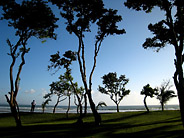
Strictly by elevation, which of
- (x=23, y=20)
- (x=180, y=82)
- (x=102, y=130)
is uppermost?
(x=23, y=20)

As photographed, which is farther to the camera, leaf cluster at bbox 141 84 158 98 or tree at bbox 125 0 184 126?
leaf cluster at bbox 141 84 158 98

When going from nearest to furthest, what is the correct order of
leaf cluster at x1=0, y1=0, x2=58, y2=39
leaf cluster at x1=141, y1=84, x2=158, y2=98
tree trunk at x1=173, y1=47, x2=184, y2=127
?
tree trunk at x1=173, y1=47, x2=184, y2=127 < leaf cluster at x1=0, y1=0, x2=58, y2=39 < leaf cluster at x1=141, y1=84, x2=158, y2=98

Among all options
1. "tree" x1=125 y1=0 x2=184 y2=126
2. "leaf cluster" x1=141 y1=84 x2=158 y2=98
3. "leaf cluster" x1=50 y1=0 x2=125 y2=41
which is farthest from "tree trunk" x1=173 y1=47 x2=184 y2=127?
"leaf cluster" x1=141 y1=84 x2=158 y2=98

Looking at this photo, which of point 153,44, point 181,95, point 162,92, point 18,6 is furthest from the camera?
point 162,92

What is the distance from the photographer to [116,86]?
50.7m

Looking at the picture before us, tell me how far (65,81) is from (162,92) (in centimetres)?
3358

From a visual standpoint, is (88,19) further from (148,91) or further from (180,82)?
(148,91)

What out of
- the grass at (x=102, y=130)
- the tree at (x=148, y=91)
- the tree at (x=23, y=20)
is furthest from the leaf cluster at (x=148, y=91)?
the tree at (x=23, y=20)

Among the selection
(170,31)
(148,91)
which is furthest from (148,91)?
(170,31)

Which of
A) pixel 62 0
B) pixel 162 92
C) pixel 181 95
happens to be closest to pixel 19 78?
pixel 62 0

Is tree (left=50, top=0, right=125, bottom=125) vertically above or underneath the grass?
above

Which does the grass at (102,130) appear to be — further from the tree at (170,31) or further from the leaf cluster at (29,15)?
the leaf cluster at (29,15)

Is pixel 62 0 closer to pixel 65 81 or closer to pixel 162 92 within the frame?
pixel 65 81

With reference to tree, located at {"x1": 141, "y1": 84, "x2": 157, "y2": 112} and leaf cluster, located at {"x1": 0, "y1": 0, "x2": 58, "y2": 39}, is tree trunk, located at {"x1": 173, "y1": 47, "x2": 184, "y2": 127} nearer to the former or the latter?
leaf cluster, located at {"x1": 0, "y1": 0, "x2": 58, "y2": 39}
